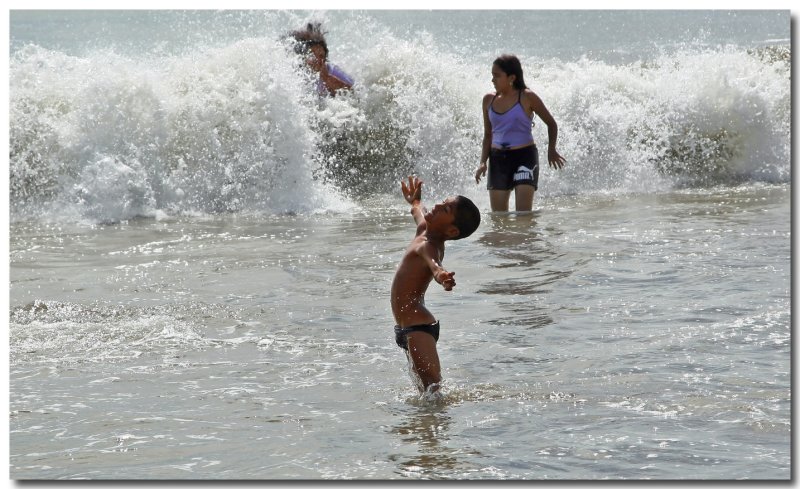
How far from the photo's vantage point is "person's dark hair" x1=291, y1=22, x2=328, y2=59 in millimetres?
12406

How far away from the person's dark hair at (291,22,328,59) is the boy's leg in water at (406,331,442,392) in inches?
320

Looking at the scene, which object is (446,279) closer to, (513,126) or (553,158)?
(513,126)

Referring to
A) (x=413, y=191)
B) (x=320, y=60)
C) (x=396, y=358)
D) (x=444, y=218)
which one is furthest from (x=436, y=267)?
(x=320, y=60)

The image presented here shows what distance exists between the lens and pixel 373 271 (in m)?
7.48

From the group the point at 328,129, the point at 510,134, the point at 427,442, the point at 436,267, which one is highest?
the point at 328,129

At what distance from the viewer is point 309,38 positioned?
12445 mm

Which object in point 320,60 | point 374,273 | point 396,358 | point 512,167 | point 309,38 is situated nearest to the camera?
point 396,358

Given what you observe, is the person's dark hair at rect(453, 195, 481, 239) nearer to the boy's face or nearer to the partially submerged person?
the boy's face

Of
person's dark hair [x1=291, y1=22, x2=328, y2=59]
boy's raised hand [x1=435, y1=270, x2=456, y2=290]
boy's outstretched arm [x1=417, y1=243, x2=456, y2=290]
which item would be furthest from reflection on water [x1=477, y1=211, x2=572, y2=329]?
person's dark hair [x1=291, y1=22, x2=328, y2=59]

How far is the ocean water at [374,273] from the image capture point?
4.08 meters

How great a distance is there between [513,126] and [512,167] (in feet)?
Result: 1.12

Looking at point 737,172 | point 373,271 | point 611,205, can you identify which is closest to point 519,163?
point 373,271

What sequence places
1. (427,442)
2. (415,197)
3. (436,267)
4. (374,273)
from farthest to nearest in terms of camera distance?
(374,273), (415,197), (436,267), (427,442)

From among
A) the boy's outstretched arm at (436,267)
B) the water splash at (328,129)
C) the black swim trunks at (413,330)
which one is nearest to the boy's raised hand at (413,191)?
the boy's outstretched arm at (436,267)
